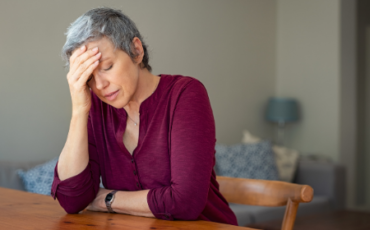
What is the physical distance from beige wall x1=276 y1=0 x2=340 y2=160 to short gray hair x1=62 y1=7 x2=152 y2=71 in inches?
151

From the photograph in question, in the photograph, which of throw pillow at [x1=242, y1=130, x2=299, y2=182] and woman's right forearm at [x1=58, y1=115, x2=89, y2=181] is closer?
woman's right forearm at [x1=58, y1=115, x2=89, y2=181]

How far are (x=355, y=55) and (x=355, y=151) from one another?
1.04 meters

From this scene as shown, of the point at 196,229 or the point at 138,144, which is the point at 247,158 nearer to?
the point at 138,144

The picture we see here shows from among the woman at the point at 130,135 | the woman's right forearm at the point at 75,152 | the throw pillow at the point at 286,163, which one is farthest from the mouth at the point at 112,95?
the throw pillow at the point at 286,163

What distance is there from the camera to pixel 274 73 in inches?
200

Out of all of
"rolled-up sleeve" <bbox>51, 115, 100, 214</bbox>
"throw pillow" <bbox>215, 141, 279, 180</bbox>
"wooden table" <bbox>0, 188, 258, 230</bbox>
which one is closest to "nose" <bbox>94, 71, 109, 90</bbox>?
"rolled-up sleeve" <bbox>51, 115, 100, 214</bbox>

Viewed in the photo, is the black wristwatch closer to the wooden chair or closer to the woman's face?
the woman's face

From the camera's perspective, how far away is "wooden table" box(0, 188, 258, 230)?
1.01m

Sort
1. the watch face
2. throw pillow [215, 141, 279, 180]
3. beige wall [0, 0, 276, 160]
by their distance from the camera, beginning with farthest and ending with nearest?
throw pillow [215, 141, 279, 180], beige wall [0, 0, 276, 160], the watch face

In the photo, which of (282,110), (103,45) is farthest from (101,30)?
(282,110)

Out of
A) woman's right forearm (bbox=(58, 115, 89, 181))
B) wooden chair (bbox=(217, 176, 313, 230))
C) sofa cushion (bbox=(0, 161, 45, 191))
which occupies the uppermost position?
woman's right forearm (bbox=(58, 115, 89, 181))

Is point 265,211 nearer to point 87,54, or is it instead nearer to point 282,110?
point 282,110

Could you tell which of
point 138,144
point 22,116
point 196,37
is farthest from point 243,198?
point 196,37

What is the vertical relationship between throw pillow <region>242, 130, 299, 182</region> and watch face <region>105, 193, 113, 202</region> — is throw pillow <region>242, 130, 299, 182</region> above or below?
below
